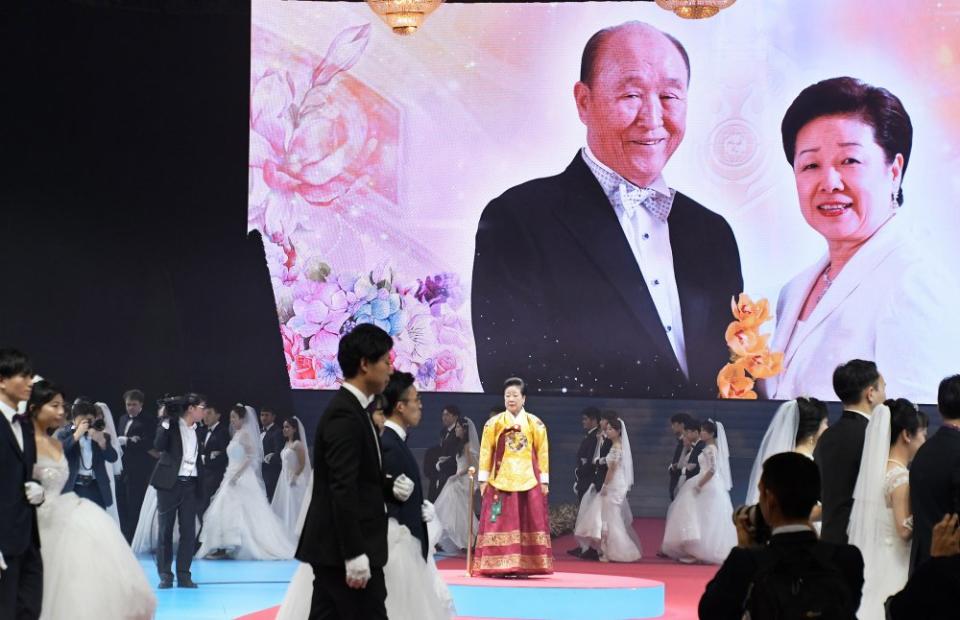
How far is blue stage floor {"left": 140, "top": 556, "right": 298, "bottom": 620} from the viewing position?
897cm

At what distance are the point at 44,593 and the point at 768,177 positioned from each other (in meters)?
7.09

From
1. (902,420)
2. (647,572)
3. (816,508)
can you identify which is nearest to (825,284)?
(647,572)

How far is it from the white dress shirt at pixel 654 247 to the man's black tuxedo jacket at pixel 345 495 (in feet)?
24.8

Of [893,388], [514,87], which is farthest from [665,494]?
[514,87]

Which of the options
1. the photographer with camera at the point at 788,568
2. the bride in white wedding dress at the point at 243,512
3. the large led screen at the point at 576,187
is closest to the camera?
the photographer with camera at the point at 788,568

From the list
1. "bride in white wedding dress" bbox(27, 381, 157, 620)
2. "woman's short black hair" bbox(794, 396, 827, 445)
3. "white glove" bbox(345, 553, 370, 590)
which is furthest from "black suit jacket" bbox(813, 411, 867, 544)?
"bride in white wedding dress" bbox(27, 381, 157, 620)

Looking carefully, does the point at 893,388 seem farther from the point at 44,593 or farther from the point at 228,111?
the point at 44,593

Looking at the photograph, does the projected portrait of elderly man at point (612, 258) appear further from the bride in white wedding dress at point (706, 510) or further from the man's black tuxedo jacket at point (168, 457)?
the man's black tuxedo jacket at point (168, 457)

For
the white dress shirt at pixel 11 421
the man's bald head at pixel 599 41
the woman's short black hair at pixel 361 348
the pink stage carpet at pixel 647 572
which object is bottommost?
the pink stage carpet at pixel 647 572

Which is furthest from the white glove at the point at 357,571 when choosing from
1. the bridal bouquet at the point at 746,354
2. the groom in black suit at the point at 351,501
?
the bridal bouquet at the point at 746,354

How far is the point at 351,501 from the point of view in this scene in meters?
4.27

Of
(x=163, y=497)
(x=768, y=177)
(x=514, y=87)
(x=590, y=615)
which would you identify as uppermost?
(x=514, y=87)

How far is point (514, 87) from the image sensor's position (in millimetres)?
11781

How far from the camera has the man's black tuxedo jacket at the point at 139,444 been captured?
10961mm
